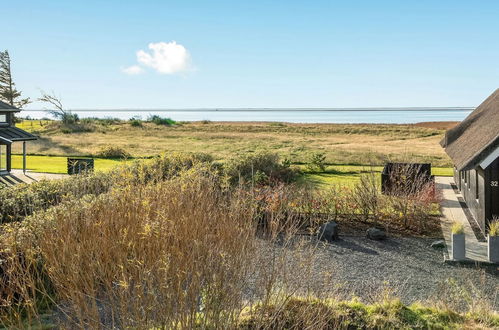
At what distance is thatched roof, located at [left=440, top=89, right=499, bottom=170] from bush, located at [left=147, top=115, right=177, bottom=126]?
41.7 m

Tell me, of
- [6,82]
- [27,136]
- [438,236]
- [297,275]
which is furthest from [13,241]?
[6,82]

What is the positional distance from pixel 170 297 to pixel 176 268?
0.32 meters

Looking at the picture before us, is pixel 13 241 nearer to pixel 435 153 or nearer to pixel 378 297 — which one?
pixel 378 297

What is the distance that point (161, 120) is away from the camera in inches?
2234

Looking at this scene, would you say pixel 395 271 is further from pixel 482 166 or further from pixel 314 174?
pixel 314 174

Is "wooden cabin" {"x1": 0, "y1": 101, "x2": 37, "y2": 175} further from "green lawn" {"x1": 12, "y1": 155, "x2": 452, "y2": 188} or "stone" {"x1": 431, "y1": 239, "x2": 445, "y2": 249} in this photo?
"stone" {"x1": 431, "y1": 239, "x2": 445, "y2": 249}

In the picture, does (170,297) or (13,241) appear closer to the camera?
(170,297)

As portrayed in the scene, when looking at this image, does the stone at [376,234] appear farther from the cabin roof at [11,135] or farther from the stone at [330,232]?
the cabin roof at [11,135]

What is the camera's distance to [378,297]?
7.38 m

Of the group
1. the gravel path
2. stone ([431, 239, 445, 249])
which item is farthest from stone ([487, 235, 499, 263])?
stone ([431, 239, 445, 249])

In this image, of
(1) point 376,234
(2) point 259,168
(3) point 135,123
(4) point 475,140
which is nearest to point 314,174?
(2) point 259,168

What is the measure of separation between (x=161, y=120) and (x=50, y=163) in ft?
94.4

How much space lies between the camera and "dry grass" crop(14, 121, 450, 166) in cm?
2870

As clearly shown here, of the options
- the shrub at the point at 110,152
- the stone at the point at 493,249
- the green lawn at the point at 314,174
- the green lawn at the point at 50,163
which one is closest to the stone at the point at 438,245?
the stone at the point at 493,249
